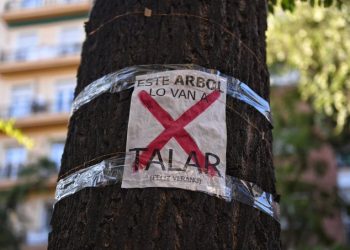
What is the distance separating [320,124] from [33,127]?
16.2 meters

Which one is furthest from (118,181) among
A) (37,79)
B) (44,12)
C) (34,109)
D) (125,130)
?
(44,12)

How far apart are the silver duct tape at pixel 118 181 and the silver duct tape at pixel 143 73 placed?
31 cm

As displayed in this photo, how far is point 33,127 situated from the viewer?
31.9m

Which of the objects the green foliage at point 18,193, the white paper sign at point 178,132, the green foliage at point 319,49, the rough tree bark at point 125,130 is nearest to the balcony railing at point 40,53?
the green foliage at point 18,193

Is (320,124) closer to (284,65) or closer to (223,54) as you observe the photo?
(284,65)

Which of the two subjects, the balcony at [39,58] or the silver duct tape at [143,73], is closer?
the silver duct tape at [143,73]

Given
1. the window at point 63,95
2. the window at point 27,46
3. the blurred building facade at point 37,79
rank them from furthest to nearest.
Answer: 1. the window at point 27,46
2. the window at point 63,95
3. the blurred building facade at point 37,79

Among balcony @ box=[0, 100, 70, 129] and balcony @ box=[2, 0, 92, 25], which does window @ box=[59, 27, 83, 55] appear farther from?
balcony @ box=[0, 100, 70, 129]

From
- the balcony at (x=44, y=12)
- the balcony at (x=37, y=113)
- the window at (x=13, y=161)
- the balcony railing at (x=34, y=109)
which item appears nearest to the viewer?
the window at (x=13, y=161)

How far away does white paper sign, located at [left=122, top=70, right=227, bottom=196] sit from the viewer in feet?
7.61

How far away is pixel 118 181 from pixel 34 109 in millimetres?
30442

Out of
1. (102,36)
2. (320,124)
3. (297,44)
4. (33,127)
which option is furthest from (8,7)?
(102,36)

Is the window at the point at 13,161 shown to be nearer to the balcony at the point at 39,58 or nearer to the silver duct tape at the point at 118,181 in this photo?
the balcony at the point at 39,58

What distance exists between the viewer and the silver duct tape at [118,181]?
2373 millimetres
